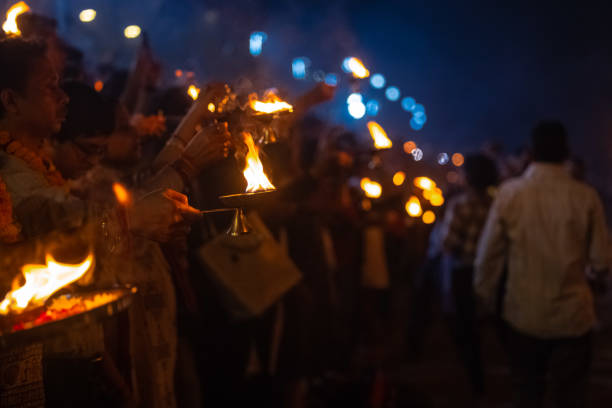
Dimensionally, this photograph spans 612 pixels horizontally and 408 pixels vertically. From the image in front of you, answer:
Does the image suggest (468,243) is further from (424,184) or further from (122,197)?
(122,197)

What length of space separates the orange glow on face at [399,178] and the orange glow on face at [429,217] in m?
0.88

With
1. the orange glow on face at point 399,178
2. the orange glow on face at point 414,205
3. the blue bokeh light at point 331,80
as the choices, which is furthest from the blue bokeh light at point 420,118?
the blue bokeh light at point 331,80

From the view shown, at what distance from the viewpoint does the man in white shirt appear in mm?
3615

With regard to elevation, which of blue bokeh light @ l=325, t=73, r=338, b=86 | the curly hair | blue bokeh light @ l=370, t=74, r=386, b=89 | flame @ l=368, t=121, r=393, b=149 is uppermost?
blue bokeh light @ l=370, t=74, r=386, b=89

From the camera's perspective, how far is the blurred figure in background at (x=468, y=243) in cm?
534

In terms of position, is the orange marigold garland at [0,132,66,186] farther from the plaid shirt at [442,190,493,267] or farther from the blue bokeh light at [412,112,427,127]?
the blue bokeh light at [412,112,427,127]

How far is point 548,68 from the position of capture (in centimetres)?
1930

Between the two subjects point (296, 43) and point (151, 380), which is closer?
point (151, 380)

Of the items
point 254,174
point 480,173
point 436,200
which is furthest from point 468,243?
point 254,174

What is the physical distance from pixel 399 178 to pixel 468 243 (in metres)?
1.55

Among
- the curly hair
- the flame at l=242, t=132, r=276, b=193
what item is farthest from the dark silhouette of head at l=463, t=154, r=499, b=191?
the curly hair

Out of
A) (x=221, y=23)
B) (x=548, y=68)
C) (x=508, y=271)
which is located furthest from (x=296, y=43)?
(x=548, y=68)

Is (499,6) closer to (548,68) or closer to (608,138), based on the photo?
(548,68)

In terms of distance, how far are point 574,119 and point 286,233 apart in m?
17.9
